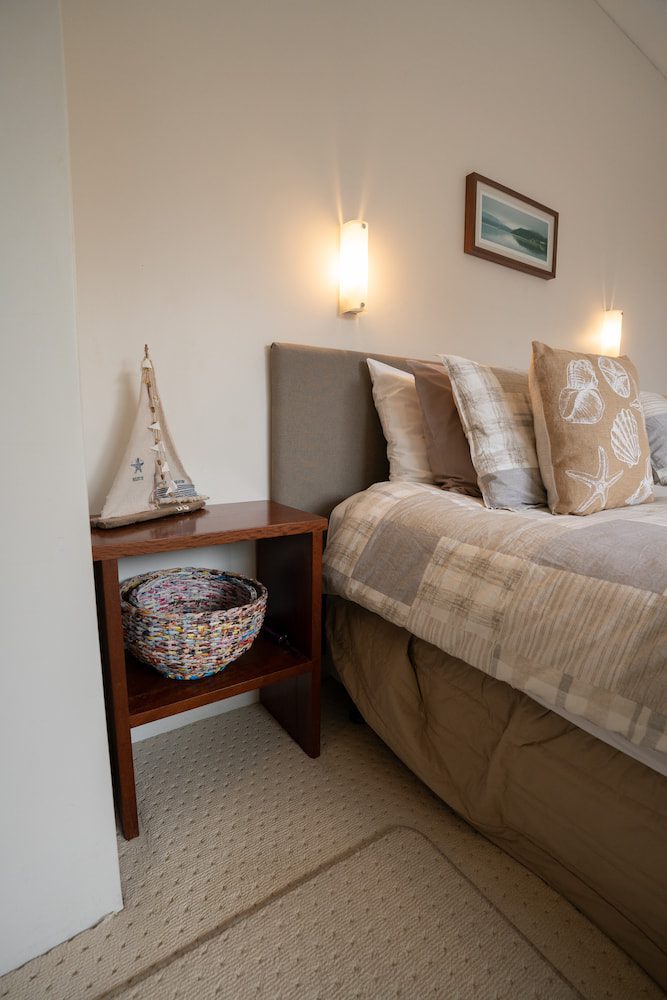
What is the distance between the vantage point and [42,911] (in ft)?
2.51

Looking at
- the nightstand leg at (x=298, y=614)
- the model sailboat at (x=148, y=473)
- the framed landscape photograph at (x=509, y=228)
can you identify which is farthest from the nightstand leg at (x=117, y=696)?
the framed landscape photograph at (x=509, y=228)

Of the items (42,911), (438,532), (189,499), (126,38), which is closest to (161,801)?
(42,911)

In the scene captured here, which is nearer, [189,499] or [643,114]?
[189,499]

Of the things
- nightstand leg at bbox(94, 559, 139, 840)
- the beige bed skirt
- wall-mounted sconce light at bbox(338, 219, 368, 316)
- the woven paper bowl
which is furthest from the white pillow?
nightstand leg at bbox(94, 559, 139, 840)

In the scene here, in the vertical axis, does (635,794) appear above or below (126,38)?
below

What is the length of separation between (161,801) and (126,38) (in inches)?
69.1

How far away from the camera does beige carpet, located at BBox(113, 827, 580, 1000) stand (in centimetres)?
74

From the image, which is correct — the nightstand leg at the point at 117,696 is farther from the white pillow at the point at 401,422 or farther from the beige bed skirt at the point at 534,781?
the white pillow at the point at 401,422

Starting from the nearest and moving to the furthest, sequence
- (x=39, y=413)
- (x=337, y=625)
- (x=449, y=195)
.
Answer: (x=39, y=413) → (x=337, y=625) → (x=449, y=195)

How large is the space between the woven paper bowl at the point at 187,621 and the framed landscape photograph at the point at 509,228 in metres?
1.59

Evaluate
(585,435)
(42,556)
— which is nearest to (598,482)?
(585,435)

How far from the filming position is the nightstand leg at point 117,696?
3.05 ft

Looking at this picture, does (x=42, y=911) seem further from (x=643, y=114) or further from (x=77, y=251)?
(x=643, y=114)

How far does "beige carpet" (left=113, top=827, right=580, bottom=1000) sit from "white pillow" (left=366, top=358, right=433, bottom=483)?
0.98 meters
